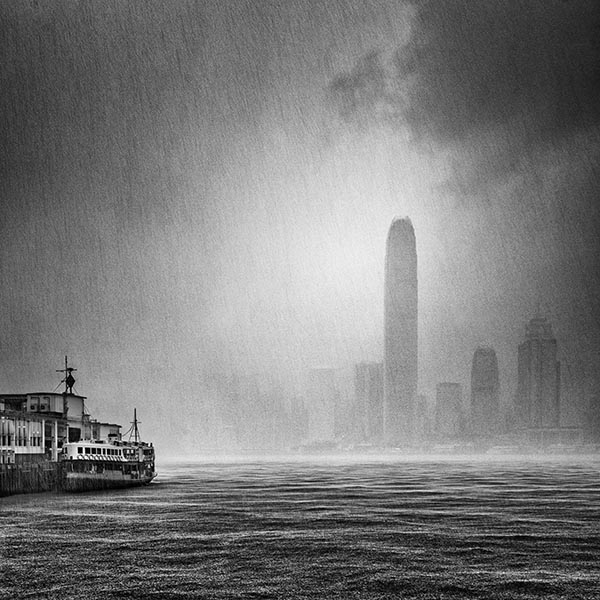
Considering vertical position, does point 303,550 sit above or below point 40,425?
below

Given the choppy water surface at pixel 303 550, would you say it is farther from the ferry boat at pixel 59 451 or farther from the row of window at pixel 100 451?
the row of window at pixel 100 451

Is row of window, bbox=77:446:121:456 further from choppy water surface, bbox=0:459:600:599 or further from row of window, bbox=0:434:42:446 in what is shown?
choppy water surface, bbox=0:459:600:599

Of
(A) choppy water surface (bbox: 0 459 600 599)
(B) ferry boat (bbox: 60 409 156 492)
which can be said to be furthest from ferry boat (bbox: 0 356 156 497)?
(A) choppy water surface (bbox: 0 459 600 599)

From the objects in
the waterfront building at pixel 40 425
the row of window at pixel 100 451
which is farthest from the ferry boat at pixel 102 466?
the waterfront building at pixel 40 425

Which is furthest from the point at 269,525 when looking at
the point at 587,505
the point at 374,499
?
the point at 587,505

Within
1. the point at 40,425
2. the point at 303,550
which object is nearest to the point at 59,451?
the point at 40,425

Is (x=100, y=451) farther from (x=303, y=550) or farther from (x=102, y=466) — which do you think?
(x=303, y=550)

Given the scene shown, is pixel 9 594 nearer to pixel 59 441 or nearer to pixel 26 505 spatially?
pixel 26 505
